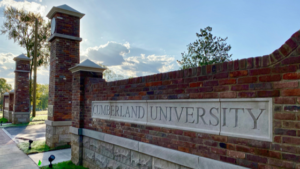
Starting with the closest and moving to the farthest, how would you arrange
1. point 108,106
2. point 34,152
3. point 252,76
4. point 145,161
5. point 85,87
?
point 252,76, point 145,161, point 108,106, point 85,87, point 34,152

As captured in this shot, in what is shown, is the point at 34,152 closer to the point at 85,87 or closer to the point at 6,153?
the point at 6,153

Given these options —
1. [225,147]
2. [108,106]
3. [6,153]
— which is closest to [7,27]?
[6,153]

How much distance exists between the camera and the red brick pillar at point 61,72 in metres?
8.19

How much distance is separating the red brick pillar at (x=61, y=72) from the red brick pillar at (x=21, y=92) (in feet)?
31.9

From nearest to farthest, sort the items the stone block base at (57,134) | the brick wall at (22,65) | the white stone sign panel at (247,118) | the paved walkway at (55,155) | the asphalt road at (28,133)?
the white stone sign panel at (247,118) < the paved walkway at (55,155) < the stone block base at (57,134) < the asphalt road at (28,133) < the brick wall at (22,65)

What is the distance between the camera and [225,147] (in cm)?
261

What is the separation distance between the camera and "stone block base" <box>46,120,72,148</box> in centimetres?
811

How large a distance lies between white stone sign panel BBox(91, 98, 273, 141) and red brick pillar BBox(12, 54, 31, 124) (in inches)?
614

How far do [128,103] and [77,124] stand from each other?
2637 mm

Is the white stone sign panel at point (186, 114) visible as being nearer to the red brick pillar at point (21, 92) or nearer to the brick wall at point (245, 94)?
the brick wall at point (245, 94)

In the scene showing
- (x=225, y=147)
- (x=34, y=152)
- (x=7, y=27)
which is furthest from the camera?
(x=7, y=27)

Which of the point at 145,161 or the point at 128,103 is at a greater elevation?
the point at 128,103

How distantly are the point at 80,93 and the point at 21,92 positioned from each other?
1332 cm

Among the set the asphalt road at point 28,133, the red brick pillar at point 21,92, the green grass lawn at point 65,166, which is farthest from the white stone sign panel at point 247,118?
the red brick pillar at point 21,92
